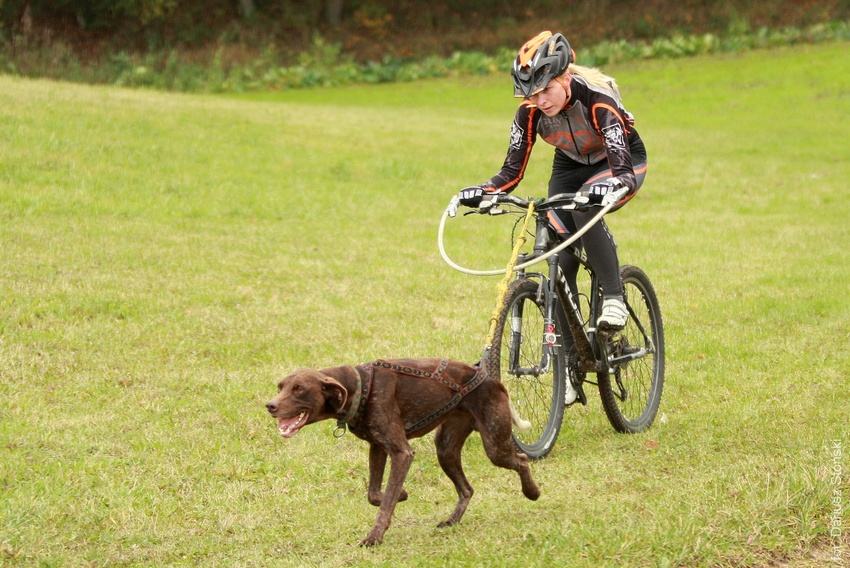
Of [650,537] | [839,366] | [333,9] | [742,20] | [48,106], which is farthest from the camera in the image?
[333,9]

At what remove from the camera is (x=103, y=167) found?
1648cm

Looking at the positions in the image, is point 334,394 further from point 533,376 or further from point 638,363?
point 638,363

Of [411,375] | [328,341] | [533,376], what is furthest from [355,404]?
[328,341]

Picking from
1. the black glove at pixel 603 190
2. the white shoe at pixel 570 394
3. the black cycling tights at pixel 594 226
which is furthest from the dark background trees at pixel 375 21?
the black glove at pixel 603 190

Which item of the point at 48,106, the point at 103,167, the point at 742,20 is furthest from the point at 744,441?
the point at 742,20

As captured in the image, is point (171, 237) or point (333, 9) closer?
point (171, 237)

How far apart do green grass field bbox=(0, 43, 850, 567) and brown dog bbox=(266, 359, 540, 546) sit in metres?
0.32

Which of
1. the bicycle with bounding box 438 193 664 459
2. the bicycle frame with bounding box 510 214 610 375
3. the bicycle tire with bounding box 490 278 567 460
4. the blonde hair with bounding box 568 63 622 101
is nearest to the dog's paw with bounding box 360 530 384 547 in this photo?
the bicycle with bounding box 438 193 664 459

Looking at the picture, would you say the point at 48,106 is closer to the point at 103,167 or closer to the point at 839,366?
the point at 103,167

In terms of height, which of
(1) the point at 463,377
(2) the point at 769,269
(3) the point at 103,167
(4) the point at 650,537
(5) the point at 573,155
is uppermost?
(5) the point at 573,155

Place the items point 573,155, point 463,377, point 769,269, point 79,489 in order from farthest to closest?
1. point 769,269
2. point 573,155
3. point 79,489
4. point 463,377

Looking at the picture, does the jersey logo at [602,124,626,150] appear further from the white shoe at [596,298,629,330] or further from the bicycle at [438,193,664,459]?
the white shoe at [596,298,629,330]

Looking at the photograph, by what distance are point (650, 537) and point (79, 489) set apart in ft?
10.6

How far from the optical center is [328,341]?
31.1 feet
